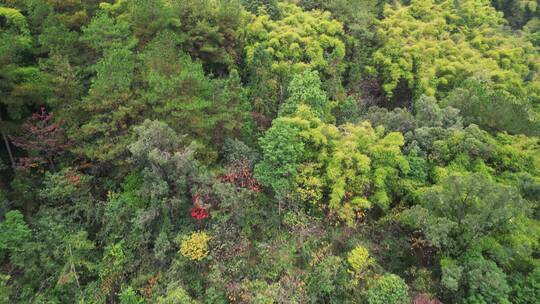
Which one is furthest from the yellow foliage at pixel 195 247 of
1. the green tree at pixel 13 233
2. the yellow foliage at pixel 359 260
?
the green tree at pixel 13 233

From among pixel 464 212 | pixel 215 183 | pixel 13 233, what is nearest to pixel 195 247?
pixel 215 183

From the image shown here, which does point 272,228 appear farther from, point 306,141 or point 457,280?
point 457,280

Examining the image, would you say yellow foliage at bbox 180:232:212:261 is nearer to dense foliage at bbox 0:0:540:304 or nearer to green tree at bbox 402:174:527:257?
dense foliage at bbox 0:0:540:304

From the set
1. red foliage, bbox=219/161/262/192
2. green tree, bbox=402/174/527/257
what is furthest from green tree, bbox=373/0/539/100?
red foliage, bbox=219/161/262/192

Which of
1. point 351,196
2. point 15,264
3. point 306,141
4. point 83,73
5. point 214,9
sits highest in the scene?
point 214,9

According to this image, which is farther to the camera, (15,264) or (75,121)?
(75,121)

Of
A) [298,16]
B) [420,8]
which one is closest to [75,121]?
[298,16]

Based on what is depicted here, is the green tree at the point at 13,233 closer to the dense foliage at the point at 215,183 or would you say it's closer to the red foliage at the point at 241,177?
the dense foliage at the point at 215,183
